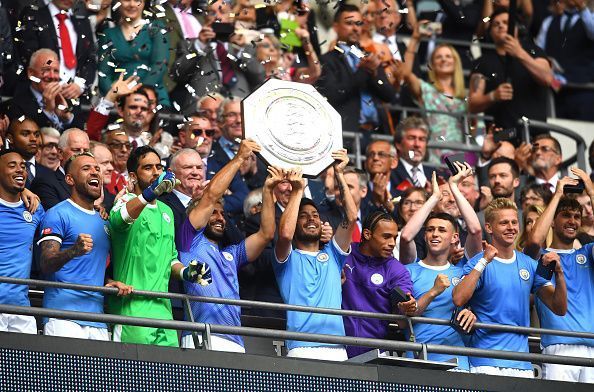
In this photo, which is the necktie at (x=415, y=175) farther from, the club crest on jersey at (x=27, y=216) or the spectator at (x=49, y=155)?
the club crest on jersey at (x=27, y=216)

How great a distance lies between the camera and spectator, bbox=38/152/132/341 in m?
12.0

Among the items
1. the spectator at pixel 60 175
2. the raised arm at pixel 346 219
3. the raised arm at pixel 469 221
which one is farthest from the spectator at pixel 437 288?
the spectator at pixel 60 175

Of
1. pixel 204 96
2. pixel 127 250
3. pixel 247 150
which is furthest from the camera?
pixel 204 96

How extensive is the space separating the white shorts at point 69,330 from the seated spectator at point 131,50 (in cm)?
390

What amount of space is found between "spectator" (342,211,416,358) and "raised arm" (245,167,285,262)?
0.74 m

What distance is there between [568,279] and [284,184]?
7.75 ft

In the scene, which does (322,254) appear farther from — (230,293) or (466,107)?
(466,107)

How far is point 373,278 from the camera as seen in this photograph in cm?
1313

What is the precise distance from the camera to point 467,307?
13250 mm

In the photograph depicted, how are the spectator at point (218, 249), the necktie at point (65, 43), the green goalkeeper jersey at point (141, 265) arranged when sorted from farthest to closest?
the necktie at point (65, 43), the spectator at point (218, 249), the green goalkeeper jersey at point (141, 265)

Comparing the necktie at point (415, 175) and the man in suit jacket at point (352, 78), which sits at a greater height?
the man in suit jacket at point (352, 78)

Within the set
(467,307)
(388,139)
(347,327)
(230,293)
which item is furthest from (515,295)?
(388,139)

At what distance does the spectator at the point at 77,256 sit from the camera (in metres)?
12.0

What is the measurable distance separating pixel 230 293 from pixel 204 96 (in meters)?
3.56
